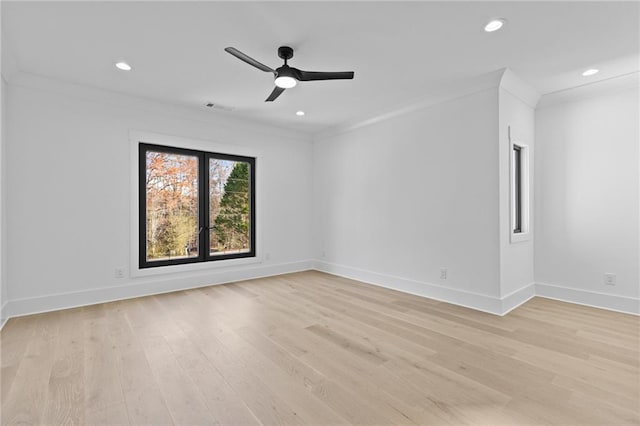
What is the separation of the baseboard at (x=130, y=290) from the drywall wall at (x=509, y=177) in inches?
138

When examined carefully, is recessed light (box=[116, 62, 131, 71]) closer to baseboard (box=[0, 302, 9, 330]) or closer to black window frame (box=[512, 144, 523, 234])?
baseboard (box=[0, 302, 9, 330])

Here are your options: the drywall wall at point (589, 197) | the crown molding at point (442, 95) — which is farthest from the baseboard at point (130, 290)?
the drywall wall at point (589, 197)

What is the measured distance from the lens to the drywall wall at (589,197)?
11.5 feet

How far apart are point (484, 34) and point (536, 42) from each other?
542 millimetres

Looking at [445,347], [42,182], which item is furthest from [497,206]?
[42,182]

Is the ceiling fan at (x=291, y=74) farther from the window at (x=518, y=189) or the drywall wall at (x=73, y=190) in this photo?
the window at (x=518, y=189)

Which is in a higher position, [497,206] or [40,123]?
[40,123]

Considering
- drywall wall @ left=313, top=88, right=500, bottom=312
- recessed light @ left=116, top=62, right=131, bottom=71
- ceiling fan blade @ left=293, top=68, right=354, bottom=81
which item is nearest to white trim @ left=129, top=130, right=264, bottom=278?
recessed light @ left=116, top=62, right=131, bottom=71

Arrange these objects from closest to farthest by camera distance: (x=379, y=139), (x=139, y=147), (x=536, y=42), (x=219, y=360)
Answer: (x=219, y=360), (x=536, y=42), (x=139, y=147), (x=379, y=139)

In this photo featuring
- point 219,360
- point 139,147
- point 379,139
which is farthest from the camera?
point 379,139

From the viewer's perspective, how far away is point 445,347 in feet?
8.46

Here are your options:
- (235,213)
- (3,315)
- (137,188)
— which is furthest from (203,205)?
(3,315)

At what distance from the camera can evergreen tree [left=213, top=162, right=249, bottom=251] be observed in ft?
16.6

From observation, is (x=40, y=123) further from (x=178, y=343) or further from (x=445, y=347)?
(x=445, y=347)
